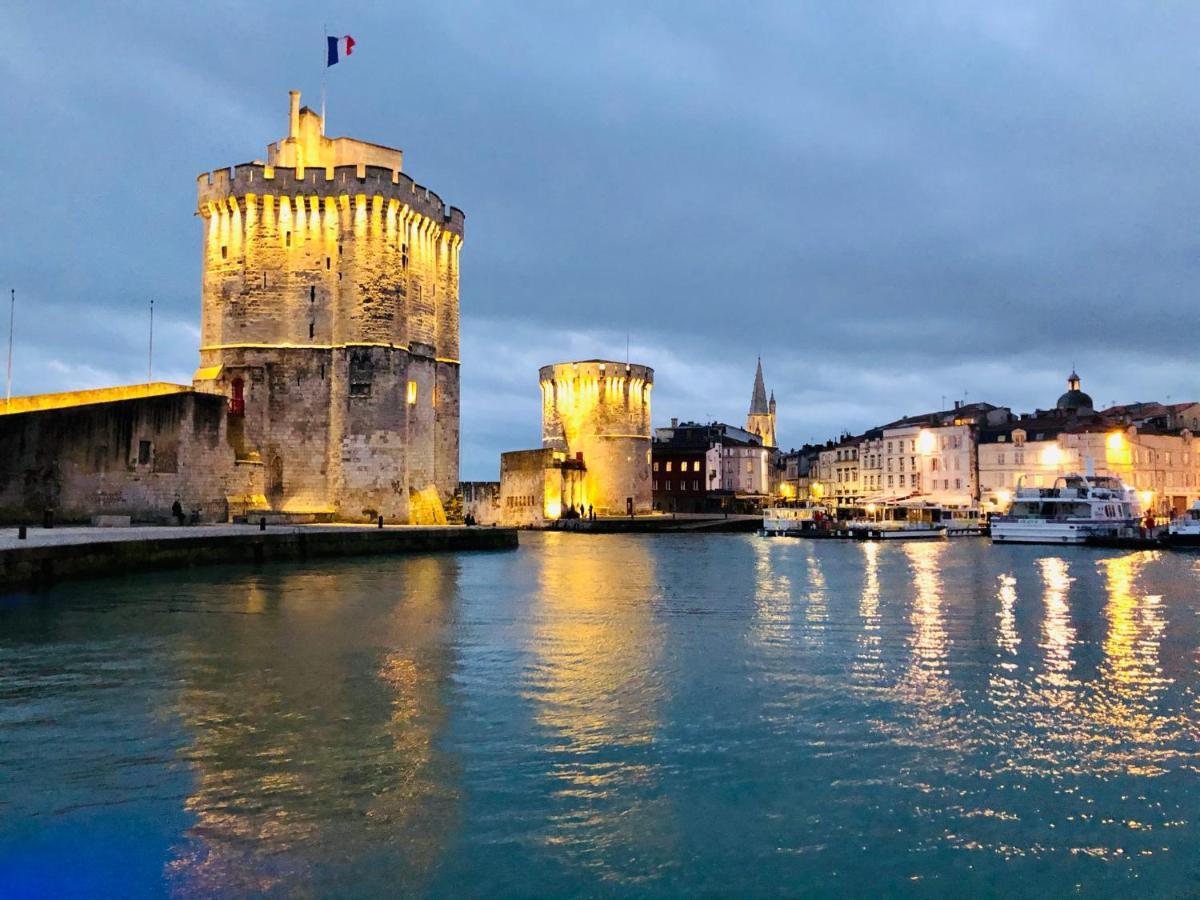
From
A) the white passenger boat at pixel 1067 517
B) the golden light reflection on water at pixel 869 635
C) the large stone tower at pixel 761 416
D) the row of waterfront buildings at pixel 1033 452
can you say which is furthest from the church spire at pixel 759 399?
the golden light reflection on water at pixel 869 635

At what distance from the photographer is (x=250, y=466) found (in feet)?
110

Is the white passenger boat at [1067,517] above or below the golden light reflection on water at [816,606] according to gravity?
above

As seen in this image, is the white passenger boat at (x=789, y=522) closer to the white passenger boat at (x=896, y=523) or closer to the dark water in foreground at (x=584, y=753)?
the white passenger boat at (x=896, y=523)


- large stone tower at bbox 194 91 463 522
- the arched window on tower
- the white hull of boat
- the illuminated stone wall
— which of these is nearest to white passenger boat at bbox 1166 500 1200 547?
the white hull of boat

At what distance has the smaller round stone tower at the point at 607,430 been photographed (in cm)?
6894

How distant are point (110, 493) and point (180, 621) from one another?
48.3 ft

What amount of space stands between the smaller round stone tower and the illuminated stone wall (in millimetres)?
38041

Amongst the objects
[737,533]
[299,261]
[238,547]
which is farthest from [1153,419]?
[238,547]

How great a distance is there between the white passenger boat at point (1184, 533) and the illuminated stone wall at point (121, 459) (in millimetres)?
39660

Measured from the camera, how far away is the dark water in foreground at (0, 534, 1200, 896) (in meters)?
6.30

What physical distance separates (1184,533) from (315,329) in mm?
38763

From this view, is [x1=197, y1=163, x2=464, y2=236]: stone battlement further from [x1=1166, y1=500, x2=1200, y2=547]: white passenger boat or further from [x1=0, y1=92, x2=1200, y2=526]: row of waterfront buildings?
[x1=1166, y1=500, x2=1200, y2=547]: white passenger boat

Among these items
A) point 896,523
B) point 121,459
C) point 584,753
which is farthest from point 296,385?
point 896,523

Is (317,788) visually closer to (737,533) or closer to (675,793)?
(675,793)
